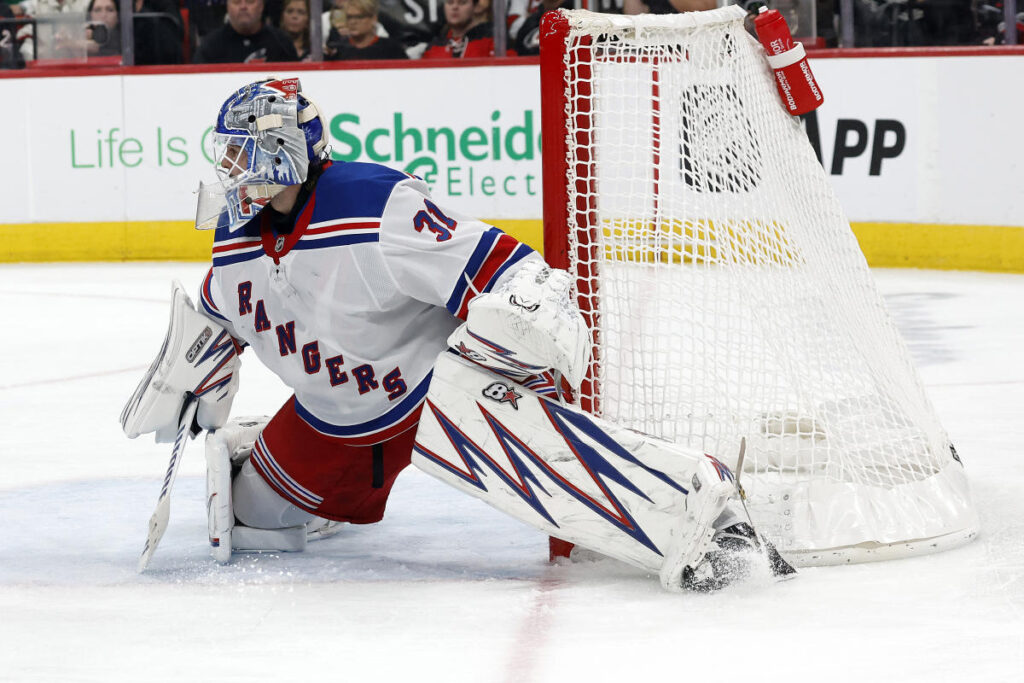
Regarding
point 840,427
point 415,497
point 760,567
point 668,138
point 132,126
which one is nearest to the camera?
point 760,567

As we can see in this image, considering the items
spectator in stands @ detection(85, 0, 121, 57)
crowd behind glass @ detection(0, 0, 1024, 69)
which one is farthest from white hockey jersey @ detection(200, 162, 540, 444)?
spectator in stands @ detection(85, 0, 121, 57)

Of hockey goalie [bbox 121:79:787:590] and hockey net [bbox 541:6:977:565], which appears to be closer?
hockey goalie [bbox 121:79:787:590]

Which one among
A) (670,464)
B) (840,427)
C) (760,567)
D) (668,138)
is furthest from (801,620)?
(668,138)

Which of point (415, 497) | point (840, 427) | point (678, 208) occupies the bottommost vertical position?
point (415, 497)

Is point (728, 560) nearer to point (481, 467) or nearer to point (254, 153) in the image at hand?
point (481, 467)

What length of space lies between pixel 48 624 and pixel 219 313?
614 mm

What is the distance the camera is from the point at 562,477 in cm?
221

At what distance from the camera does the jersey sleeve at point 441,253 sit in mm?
2205

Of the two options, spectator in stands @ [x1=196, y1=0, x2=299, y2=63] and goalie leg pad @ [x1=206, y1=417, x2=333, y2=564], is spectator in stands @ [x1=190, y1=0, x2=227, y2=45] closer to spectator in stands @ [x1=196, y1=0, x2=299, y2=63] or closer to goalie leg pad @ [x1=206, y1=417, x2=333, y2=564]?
spectator in stands @ [x1=196, y1=0, x2=299, y2=63]

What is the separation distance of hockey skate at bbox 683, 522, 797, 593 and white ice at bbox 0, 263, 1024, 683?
0.02 metres

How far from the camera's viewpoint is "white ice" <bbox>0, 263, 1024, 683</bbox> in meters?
1.91

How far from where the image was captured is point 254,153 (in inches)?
89.4

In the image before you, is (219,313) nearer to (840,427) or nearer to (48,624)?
(48,624)

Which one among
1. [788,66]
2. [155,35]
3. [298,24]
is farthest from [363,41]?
[788,66]
